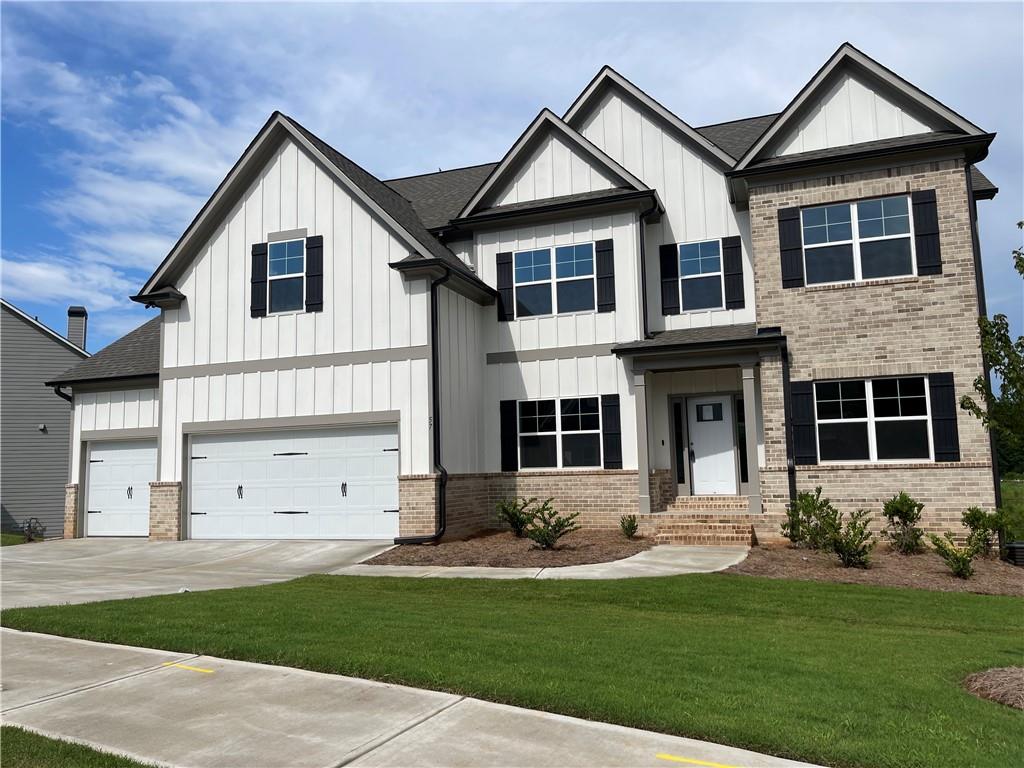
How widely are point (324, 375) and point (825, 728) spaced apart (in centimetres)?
1386

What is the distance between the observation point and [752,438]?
614 inches

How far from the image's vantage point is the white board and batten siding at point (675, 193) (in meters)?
17.5

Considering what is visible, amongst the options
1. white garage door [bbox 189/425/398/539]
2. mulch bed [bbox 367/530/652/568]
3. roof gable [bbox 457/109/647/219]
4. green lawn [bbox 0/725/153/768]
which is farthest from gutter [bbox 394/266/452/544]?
green lawn [bbox 0/725/153/768]

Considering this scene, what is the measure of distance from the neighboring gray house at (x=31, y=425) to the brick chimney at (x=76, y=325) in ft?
4.36

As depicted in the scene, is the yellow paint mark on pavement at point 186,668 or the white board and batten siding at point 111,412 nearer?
the yellow paint mark on pavement at point 186,668

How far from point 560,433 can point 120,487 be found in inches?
447

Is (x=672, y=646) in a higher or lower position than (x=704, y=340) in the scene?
lower

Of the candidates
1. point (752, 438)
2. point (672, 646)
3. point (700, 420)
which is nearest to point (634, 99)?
point (700, 420)

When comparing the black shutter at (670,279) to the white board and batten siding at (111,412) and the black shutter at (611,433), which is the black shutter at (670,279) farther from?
the white board and batten siding at (111,412)

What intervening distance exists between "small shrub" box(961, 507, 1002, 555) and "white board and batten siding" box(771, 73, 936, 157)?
24.4 feet

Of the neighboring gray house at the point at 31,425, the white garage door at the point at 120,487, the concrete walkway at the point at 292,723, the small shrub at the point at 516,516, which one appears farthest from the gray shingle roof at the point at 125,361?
the concrete walkway at the point at 292,723

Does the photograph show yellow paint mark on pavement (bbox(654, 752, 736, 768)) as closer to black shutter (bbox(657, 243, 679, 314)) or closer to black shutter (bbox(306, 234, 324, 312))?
black shutter (bbox(657, 243, 679, 314))

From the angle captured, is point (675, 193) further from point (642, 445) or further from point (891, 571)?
point (891, 571)

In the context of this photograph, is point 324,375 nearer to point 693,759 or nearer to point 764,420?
point 764,420
